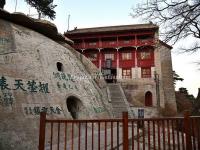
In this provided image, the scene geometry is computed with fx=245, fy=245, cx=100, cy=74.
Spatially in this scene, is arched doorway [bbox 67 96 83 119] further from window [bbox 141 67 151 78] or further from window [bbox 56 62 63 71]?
window [bbox 141 67 151 78]

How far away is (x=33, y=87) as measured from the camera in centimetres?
1002

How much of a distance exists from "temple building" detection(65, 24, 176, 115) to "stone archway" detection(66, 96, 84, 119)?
14.6 metres

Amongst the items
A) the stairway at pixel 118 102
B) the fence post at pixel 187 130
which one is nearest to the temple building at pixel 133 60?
the stairway at pixel 118 102

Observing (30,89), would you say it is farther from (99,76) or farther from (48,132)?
(99,76)

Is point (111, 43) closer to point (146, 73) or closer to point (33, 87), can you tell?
point (146, 73)

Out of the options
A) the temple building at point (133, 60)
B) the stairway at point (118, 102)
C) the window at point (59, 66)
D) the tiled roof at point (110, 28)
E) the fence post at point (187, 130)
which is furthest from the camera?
the tiled roof at point (110, 28)

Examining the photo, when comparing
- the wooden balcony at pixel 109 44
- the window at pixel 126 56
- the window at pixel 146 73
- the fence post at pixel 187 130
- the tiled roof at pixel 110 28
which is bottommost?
the fence post at pixel 187 130

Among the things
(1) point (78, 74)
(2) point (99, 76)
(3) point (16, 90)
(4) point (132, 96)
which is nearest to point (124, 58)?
(4) point (132, 96)

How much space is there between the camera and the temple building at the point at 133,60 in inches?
1069

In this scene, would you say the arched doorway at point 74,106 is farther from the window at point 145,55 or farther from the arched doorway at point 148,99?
the window at point 145,55

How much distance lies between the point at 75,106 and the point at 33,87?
3303mm

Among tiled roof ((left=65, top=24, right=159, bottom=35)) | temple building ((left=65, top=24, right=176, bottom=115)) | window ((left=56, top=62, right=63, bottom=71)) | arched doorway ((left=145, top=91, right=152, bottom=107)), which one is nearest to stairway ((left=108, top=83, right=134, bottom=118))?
window ((left=56, top=62, right=63, bottom=71))

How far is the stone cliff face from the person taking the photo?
8078mm

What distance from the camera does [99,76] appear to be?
62.6ft
